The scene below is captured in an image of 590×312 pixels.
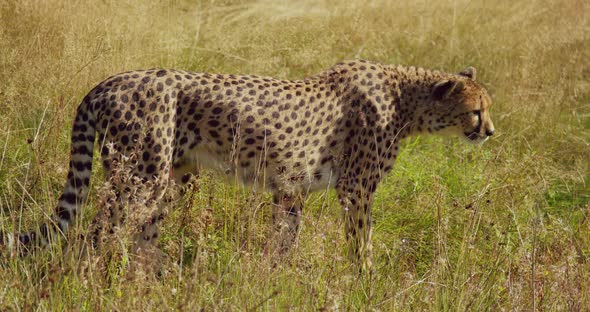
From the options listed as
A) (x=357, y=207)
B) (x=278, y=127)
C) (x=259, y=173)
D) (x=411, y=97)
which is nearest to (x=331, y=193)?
(x=357, y=207)

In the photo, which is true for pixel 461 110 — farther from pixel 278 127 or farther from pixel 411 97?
pixel 278 127

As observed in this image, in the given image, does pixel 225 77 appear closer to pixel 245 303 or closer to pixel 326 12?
pixel 245 303

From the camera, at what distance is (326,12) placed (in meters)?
7.23

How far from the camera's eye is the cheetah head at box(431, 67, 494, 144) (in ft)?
15.1

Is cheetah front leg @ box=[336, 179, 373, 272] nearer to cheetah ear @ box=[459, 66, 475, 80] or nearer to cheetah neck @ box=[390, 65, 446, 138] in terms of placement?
cheetah neck @ box=[390, 65, 446, 138]

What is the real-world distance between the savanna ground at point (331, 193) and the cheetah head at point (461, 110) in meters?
0.32

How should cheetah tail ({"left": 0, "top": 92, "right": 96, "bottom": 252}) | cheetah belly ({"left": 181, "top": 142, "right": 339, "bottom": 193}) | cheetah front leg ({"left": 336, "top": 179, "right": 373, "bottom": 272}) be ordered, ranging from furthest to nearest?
cheetah front leg ({"left": 336, "top": 179, "right": 373, "bottom": 272}) → cheetah belly ({"left": 181, "top": 142, "right": 339, "bottom": 193}) → cheetah tail ({"left": 0, "top": 92, "right": 96, "bottom": 252})

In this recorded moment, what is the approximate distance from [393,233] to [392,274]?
3.59 feet

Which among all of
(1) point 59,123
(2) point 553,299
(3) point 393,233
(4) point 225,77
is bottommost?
(3) point 393,233

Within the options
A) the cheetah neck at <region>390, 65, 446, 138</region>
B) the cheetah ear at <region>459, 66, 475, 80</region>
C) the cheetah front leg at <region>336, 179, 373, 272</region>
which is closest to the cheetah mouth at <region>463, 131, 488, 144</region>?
the cheetah neck at <region>390, 65, 446, 138</region>

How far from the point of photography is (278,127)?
13.6 feet

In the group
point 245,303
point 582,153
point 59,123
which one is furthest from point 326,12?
point 245,303

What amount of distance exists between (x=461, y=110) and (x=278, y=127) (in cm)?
108

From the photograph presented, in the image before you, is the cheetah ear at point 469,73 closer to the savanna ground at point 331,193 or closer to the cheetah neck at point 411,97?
the cheetah neck at point 411,97
